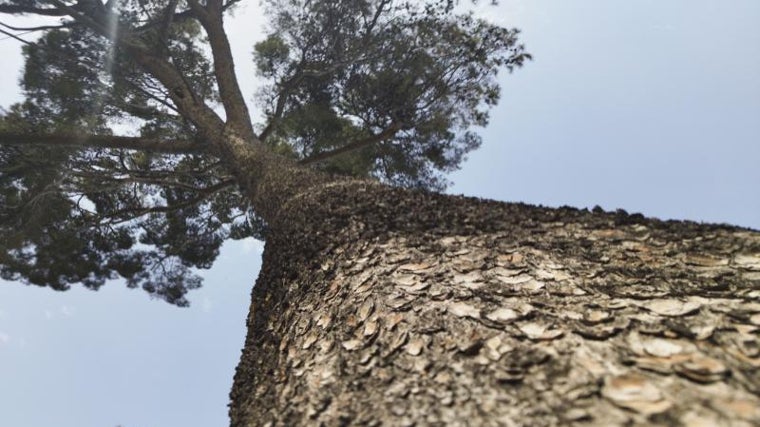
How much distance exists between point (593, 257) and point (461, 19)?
5807 mm

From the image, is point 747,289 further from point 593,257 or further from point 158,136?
point 158,136

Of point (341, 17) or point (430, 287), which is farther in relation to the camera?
point (341, 17)

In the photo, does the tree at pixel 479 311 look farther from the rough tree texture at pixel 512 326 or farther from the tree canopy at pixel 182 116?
the tree canopy at pixel 182 116

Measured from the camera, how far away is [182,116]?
5844 mm

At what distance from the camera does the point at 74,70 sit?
580 centimetres

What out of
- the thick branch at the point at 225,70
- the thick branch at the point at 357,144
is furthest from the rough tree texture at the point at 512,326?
the thick branch at the point at 357,144

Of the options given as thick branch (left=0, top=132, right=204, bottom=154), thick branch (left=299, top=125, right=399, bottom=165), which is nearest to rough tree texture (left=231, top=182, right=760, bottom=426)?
thick branch (left=0, top=132, right=204, bottom=154)

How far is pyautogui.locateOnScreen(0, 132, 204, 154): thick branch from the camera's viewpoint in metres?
5.40

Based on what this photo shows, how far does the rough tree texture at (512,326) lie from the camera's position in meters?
0.84

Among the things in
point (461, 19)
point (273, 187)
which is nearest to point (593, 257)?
point (273, 187)

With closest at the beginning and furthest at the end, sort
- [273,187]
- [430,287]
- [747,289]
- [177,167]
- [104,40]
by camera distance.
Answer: [747,289]
[430,287]
[273,187]
[104,40]
[177,167]

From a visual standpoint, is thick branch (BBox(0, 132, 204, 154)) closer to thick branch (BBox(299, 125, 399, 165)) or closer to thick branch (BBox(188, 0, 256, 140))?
thick branch (BBox(188, 0, 256, 140))

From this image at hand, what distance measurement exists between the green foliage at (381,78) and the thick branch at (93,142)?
1.48 m

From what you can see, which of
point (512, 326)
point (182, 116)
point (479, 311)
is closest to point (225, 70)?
point (182, 116)
